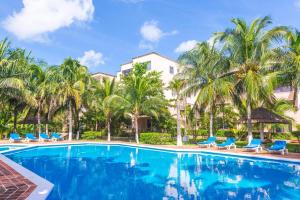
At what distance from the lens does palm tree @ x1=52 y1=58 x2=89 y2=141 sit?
86.6 feet

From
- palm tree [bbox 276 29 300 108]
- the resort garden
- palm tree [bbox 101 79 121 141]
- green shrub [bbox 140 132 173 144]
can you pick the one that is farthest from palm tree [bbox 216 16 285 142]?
palm tree [bbox 101 79 121 141]

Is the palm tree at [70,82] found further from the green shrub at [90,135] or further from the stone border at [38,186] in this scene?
the stone border at [38,186]

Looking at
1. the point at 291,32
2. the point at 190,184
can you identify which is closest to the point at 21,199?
the point at 190,184

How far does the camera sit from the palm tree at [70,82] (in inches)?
1039

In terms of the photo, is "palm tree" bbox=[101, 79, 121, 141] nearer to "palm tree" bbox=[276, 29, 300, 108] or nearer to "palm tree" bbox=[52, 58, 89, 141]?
"palm tree" bbox=[52, 58, 89, 141]

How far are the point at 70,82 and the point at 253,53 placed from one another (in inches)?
706

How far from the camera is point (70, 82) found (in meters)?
27.2

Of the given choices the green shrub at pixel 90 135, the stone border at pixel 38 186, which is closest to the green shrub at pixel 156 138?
the green shrub at pixel 90 135

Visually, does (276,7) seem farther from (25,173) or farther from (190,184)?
(25,173)

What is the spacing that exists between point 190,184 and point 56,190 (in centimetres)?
486

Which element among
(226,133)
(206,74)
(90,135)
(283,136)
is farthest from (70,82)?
(283,136)

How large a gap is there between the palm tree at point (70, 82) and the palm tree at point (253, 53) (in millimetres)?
15258

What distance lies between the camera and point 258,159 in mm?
15266

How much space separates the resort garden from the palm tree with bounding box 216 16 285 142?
66mm
